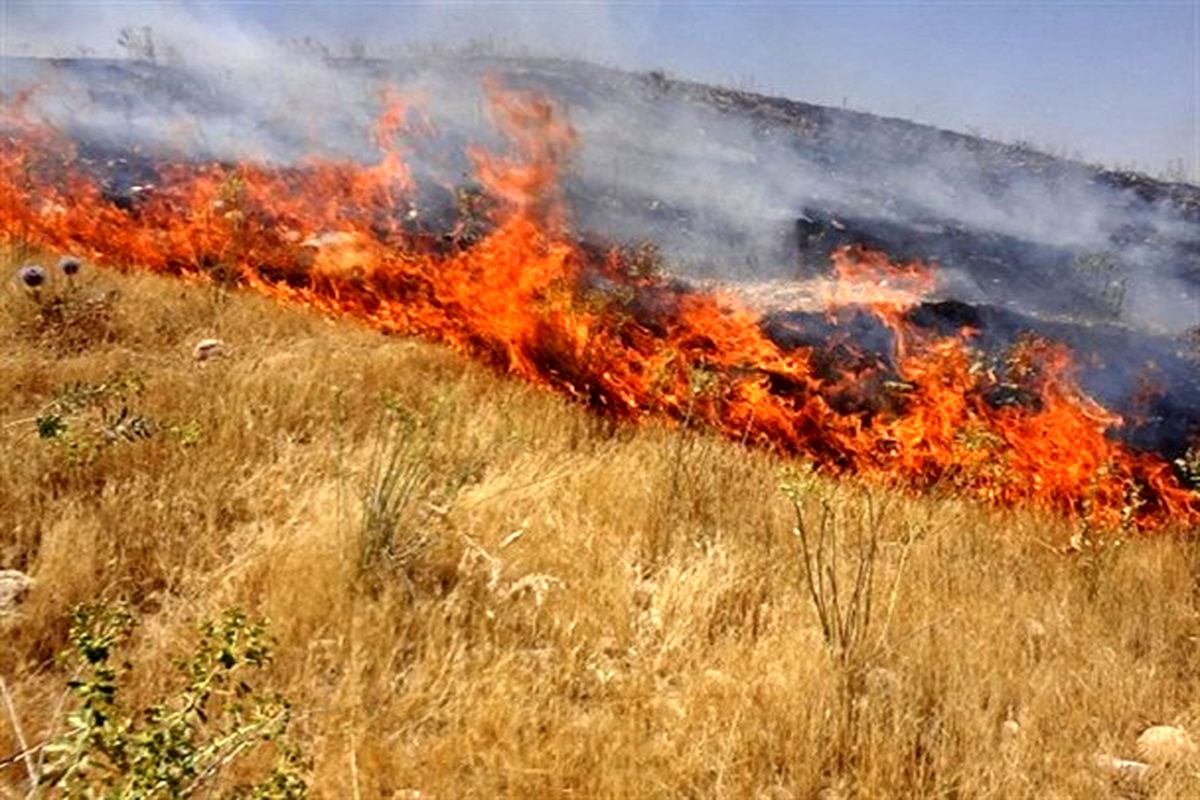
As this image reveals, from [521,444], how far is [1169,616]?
3166mm

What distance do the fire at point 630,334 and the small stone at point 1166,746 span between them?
1.24m

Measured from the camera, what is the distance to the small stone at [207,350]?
17.9ft

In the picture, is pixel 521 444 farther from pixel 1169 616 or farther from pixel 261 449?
pixel 1169 616

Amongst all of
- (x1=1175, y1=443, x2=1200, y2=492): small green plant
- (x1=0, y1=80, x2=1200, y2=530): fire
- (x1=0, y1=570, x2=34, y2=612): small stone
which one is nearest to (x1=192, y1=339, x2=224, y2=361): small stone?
(x1=0, y1=80, x2=1200, y2=530): fire

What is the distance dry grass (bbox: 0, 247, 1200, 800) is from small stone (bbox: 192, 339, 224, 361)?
375 millimetres

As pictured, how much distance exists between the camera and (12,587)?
9.32 feet

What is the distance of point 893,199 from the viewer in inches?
577

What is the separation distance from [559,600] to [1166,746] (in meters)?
2.01

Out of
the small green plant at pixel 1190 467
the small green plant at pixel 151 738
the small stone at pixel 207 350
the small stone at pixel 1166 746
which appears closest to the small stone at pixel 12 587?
the small green plant at pixel 151 738

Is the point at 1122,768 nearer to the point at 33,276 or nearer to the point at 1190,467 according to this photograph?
the point at 1190,467

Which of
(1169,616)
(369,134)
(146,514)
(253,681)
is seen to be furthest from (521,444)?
(369,134)

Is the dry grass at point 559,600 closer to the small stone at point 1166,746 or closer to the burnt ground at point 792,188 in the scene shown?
the small stone at point 1166,746

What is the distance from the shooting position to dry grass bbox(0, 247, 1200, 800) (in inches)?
98.3

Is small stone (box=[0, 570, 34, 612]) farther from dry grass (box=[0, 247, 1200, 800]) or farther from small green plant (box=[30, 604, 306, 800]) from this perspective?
small green plant (box=[30, 604, 306, 800])
